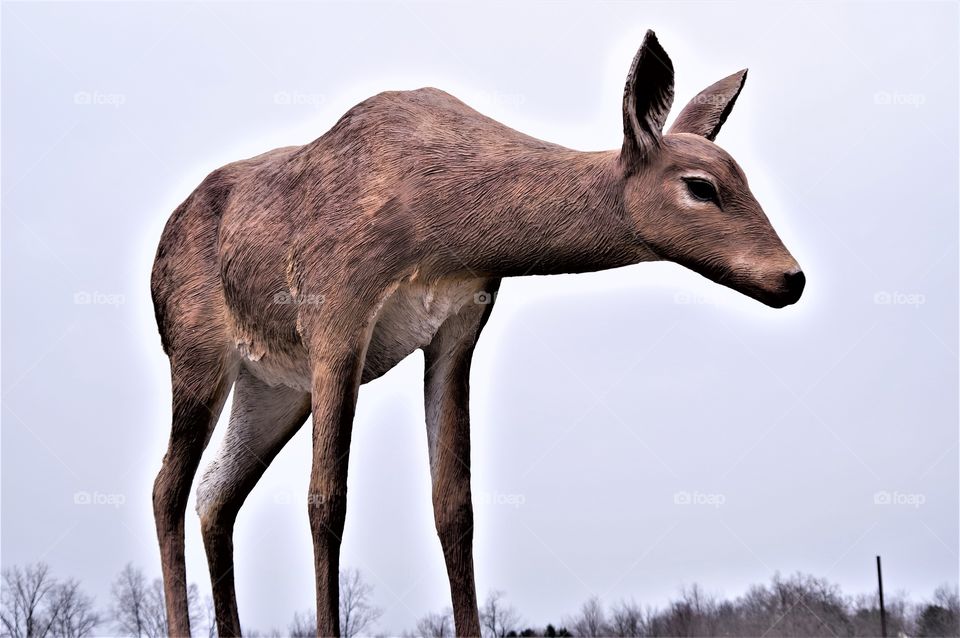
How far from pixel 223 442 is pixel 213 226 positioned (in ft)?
4.99

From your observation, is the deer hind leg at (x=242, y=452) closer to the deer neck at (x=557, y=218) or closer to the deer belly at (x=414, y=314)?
the deer belly at (x=414, y=314)

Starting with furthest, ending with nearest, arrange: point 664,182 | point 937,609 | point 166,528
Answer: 1. point 937,609
2. point 166,528
3. point 664,182

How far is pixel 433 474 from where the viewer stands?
822 centimetres

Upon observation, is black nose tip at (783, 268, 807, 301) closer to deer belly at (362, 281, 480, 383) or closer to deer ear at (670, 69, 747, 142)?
deer ear at (670, 69, 747, 142)

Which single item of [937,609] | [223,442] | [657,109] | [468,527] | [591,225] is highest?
[657,109]

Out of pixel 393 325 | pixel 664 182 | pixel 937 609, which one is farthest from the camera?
pixel 937 609

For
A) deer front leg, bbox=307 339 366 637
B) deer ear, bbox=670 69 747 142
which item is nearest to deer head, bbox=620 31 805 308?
deer ear, bbox=670 69 747 142

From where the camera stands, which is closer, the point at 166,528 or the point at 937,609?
the point at 166,528

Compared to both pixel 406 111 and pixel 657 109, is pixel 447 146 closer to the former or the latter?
pixel 406 111

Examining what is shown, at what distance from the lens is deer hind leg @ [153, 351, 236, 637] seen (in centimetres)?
880

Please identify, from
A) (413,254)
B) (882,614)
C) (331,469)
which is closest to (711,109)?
(413,254)

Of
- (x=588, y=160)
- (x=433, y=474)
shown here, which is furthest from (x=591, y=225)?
(x=433, y=474)

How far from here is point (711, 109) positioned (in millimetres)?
7773

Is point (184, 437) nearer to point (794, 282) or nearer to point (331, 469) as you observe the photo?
point (331, 469)
